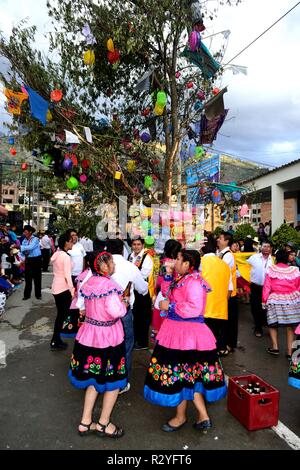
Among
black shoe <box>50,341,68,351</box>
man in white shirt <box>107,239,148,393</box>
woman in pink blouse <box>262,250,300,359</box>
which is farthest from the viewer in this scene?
black shoe <box>50,341,68,351</box>

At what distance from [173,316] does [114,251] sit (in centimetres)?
119

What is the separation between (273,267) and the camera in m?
5.23

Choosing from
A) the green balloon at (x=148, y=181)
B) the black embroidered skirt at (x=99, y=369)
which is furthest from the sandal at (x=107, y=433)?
the green balloon at (x=148, y=181)

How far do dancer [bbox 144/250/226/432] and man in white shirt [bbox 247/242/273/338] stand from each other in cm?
335

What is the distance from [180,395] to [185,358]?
33cm

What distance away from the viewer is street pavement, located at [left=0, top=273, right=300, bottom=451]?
3.07m

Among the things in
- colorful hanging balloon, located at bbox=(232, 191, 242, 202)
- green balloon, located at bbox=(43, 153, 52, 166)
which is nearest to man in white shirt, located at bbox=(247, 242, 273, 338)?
colorful hanging balloon, located at bbox=(232, 191, 242, 202)

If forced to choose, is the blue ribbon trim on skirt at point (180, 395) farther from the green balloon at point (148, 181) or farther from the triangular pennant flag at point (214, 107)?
the triangular pennant flag at point (214, 107)

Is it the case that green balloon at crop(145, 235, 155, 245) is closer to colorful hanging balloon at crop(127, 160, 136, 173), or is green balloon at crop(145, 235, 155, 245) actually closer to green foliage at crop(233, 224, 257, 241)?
colorful hanging balloon at crop(127, 160, 136, 173)

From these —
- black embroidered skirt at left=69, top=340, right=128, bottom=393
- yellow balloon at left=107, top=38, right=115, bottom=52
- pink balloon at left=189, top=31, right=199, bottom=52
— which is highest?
pink balloon at left=189, top=31, right=199, bottom=52

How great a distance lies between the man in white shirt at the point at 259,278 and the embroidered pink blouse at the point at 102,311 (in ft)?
12.5
